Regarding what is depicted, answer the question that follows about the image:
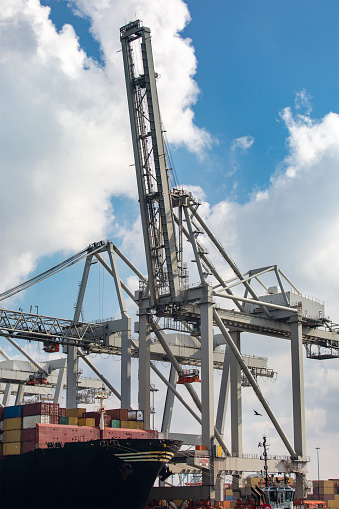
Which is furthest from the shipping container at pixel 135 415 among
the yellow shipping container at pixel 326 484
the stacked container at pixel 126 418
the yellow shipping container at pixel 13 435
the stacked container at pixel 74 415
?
the yellow shipping container at pixel 326 484

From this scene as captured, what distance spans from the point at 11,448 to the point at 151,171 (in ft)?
77.4

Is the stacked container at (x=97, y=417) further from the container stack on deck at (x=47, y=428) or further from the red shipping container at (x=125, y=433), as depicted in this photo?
the red shipping container at (x=125, y=433)

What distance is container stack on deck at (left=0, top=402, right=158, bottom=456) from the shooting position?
4562 cm

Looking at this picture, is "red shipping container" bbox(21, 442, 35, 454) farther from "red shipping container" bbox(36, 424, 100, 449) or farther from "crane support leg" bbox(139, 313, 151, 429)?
"crane support leg" bbox(139, 313, 151, 429)

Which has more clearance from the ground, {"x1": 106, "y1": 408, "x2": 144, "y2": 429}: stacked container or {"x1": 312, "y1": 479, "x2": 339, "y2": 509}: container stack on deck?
{"x1": 106, "y1": 408, "x2": 144, "y2": 429}: stacked container

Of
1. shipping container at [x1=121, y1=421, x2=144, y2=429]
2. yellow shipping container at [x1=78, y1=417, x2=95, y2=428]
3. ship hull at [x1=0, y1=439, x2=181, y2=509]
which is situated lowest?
ship hull at [x1=0, y1=439, x2=181, y2=509]

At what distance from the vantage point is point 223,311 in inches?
2327

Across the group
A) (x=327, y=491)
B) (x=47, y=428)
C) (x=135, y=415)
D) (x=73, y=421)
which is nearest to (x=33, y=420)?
(x=47, y=428)

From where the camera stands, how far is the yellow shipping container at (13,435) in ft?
152

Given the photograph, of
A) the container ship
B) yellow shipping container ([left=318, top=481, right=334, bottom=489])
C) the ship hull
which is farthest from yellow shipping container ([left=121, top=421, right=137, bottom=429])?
yellow shipping container ([left=318, top=481, right=334, bottom=489])

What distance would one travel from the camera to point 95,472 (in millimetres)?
44312

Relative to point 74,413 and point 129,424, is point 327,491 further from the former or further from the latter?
point 74,413

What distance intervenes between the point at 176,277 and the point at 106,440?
1559cm

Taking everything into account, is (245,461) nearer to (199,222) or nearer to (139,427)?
(139,427)
